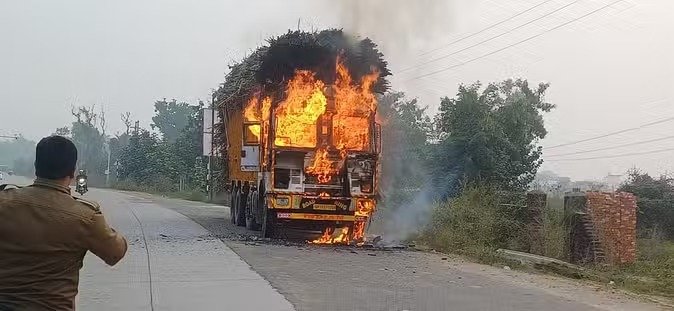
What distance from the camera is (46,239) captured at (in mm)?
3354

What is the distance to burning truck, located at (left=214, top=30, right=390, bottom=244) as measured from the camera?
15.2 m

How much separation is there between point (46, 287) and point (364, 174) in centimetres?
Answer: 1207

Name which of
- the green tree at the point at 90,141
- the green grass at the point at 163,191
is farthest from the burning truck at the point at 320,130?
the green tree at the point at 90,141

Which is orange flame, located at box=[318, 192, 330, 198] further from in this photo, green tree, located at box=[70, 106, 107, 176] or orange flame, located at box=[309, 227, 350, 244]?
green tree, located at box=[70, 106, 107, 176]

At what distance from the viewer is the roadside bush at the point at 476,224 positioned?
1700cm

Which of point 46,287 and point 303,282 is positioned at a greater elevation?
point 46,287

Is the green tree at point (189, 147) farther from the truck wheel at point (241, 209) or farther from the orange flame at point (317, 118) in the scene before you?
the orange flame at point (317, 118)

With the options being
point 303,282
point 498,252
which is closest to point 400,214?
point 498,252

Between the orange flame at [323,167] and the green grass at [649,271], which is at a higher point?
the orange flame at [323,167]

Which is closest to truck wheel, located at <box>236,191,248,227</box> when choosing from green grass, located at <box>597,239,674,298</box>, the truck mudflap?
the truck mudflap

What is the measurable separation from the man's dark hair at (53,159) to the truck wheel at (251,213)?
45.0 ft

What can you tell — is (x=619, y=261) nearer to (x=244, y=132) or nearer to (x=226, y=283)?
(x=244, y=132)

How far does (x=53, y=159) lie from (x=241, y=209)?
17132mm

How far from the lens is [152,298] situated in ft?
28.3
